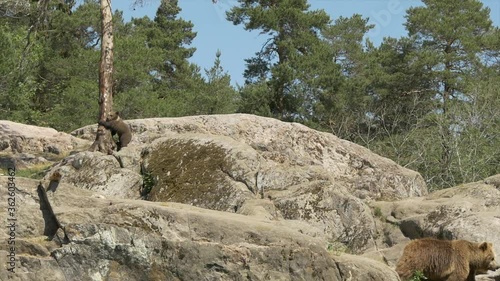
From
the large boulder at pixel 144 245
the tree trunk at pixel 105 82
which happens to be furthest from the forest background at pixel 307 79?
the large boulder at pixel 144 245

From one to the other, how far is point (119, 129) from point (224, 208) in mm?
7052

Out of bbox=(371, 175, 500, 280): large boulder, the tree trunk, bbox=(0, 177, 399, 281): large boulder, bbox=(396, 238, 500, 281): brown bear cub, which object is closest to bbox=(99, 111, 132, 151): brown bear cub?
the tree trunk

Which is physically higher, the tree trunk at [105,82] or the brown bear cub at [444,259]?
the tree trunk at [105,82]

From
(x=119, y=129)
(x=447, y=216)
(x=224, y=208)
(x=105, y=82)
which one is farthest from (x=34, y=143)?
(x=447, y=216)

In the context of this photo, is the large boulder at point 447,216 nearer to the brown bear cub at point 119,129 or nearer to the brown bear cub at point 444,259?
the brown bear cub at point 444,259

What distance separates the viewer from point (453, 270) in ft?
46.2

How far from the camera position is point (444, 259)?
13.9 metres

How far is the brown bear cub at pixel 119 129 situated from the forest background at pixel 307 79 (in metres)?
15.9

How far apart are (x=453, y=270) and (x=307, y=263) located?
4487 mm

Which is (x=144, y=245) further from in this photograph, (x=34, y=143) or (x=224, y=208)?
(x=34, y=143)

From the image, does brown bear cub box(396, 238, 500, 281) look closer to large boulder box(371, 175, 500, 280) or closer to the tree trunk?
large boulder box(371, 175, 500, 280)

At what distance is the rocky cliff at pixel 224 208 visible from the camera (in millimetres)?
9891

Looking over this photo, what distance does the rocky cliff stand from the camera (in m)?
9.89

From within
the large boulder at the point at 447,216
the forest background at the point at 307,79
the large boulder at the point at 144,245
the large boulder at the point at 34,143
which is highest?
the forest background at the point at 307,79
